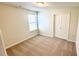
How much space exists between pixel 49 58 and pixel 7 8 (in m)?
2.69

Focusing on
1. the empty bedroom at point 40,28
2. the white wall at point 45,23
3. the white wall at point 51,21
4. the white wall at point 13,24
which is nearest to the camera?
the empty bedroom at point 40,28

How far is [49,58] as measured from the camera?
0.47 m

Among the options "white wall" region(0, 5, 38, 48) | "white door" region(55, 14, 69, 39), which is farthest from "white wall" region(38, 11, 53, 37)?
"white wall" region(0, 5, 38, 48)

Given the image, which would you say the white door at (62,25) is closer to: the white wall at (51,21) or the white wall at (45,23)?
the white wall at (51,21)

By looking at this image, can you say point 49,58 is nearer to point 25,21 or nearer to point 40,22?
point 25,21

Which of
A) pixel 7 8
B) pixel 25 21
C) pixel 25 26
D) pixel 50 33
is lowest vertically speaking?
pixel 50 33

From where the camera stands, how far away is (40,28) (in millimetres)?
4797

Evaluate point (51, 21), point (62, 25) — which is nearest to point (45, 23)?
point (51, 21)

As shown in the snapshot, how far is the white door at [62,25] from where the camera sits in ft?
12.1

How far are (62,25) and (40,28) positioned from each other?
146 centimetres

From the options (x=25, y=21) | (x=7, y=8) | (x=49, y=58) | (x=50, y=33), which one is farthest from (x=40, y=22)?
(x=49, y=58)

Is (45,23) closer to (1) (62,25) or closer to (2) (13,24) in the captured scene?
(1) (62,25)

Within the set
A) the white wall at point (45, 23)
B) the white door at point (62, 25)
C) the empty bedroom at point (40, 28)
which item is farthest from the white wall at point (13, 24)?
the white door at point (62, 25)

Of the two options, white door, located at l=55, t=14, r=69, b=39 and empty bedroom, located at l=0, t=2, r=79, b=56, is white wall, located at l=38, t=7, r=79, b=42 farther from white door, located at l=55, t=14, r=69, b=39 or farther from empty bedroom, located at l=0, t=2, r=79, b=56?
white door, located at l=55, t=14, r=69, b=39
